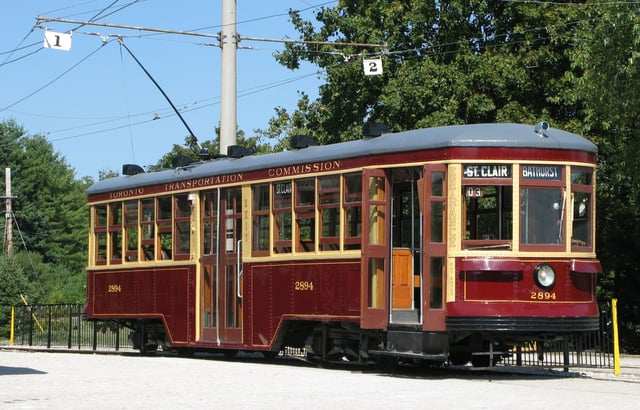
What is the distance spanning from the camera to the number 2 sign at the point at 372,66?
28156mm

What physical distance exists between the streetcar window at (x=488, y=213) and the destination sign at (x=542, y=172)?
306 mm

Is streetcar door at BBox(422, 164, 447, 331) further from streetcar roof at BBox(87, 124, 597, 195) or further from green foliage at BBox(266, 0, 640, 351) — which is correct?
green foliage at BBox(266, 0, 640, 351)

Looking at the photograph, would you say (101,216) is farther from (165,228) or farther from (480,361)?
(480,361)

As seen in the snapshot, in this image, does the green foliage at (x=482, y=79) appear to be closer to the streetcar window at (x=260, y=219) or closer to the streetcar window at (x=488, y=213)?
the streetcar window at (x=260, y=219)

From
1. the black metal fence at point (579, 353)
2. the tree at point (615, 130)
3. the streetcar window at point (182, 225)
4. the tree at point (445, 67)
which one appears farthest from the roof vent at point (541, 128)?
the tree at point (445, 67)

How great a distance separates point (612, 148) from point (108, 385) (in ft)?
54.4

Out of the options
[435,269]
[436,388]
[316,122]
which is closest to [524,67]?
[316,122]

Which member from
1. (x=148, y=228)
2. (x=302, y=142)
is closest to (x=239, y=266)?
(x=302, y=142)

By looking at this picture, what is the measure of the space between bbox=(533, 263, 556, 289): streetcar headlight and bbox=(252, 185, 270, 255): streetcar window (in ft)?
16.2

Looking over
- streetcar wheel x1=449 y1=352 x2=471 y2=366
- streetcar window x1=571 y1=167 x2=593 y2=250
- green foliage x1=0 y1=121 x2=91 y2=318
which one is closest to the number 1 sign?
streetcar wheel x1=449 y1=352 x2=471 y2=366

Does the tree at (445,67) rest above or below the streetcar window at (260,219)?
above

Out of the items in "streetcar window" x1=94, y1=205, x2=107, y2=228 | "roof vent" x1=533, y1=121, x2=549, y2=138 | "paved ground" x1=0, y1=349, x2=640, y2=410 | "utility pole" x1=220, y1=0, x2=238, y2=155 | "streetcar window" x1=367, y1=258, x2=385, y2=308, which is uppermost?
"utility pole" x1=220, y1=0, x2=238, y2=155

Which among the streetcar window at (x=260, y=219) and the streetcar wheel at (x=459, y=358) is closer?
the streetcar wheel at (x=459, y=358)

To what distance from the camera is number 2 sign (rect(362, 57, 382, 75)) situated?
2816 centimetres
